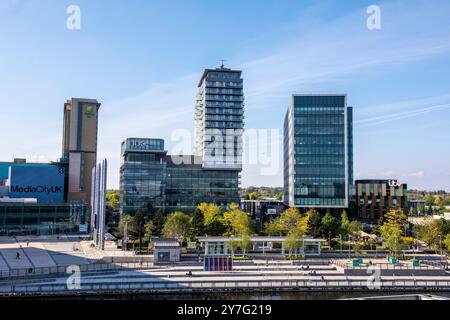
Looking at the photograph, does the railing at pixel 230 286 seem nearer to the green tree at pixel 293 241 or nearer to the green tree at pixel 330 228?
the green tree at pixel 293 241

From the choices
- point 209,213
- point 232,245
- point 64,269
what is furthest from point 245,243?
point 64,269

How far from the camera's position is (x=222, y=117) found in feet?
338

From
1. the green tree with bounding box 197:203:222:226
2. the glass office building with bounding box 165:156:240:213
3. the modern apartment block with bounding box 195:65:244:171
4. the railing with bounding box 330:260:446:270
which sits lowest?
the railing with bounding box 330:260:446:270

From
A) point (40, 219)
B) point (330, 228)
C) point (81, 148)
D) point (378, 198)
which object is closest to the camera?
→ point (330, 228)

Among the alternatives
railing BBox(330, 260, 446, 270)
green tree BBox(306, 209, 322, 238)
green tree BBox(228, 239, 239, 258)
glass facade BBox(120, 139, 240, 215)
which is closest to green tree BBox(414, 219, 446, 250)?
railing BBox(330, 260, 446, 270)

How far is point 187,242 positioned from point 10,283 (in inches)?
1225

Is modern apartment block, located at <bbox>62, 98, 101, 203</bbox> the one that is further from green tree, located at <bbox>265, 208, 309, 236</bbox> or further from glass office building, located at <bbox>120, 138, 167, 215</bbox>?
green tree, located at <bbox>265, 208, 309, 236</bbox>

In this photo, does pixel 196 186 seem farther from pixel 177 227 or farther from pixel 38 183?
pixel 177 227

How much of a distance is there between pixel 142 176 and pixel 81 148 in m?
20.0

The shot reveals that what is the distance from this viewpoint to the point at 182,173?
320 feet

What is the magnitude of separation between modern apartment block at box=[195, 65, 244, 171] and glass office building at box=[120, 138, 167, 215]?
1155cm

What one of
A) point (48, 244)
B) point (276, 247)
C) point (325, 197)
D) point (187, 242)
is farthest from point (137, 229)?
point (325, 197)

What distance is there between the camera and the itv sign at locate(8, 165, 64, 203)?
93062 millimetres
